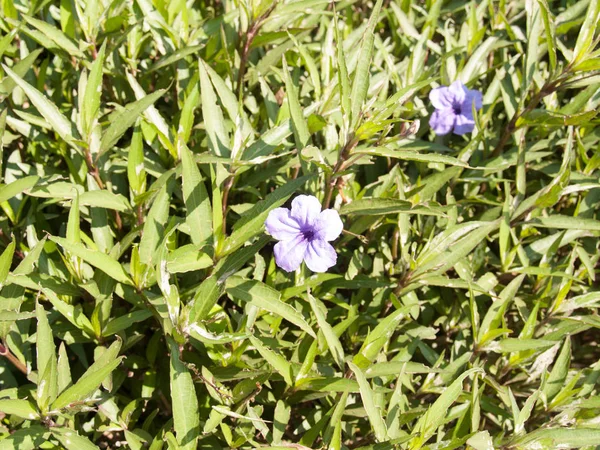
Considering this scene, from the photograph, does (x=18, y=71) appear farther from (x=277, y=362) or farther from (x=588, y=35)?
(x=588, y=35)

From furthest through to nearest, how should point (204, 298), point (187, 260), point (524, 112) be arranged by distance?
point (524, 112), point (187, 260), point (204, 298)

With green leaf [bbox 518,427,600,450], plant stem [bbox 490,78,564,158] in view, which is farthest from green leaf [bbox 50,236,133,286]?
plant stem [bbox 490,78,564,158]

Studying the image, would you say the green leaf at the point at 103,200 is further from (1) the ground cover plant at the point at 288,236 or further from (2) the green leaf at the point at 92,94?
(2) the green leaf at the point at 92,94

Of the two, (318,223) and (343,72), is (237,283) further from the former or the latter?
(343,72)

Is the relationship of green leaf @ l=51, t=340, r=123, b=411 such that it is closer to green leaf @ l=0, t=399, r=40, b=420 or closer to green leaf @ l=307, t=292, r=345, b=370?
green leaf @ l=0, t=399, r=40, b=420

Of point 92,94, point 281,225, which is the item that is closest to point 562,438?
point 281,225

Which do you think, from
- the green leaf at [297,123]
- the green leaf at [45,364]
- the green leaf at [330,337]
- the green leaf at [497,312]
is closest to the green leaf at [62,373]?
the green leaf at [45,364]
